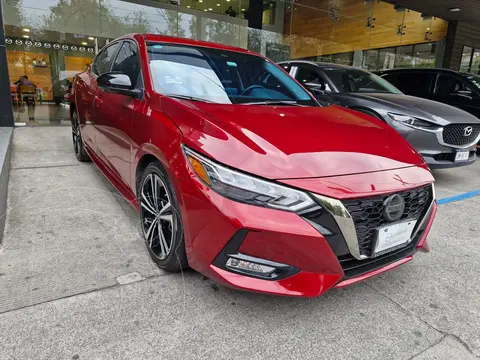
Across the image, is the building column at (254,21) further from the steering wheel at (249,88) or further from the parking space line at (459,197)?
the steering wheel at (249,88)

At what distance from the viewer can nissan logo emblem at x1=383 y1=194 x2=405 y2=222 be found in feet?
5.94

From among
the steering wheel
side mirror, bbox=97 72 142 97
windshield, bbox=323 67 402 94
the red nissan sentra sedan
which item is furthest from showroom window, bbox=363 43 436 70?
side mirror, bbox=97 72 142 97

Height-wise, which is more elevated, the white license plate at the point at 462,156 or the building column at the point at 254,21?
the building column at the point at 254,21

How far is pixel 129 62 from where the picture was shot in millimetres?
2961

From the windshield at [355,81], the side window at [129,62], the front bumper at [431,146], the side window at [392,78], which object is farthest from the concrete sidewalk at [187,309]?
the side window at [392,78]

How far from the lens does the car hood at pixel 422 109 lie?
4309mm

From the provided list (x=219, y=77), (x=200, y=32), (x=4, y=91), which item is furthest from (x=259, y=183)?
(x=200, y=32)

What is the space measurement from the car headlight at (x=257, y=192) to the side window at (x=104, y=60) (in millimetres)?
2481

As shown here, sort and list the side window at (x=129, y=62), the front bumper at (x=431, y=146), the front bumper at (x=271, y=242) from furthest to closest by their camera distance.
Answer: the front bumper at (x=431, y=146) → the side window at (x=129, y=62) → the front bumper at (x=271, y=242)

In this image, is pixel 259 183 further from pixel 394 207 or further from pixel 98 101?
pixel 98 101

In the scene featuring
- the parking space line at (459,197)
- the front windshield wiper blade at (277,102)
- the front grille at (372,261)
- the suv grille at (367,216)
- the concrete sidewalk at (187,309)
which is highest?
the front windshield wiper blade at (277,102)

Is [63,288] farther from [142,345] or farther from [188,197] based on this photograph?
[188,197]

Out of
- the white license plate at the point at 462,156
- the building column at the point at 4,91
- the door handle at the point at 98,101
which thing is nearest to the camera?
the door handle at the point at 98,101

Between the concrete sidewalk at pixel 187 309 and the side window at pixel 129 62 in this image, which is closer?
the concrete sidewalk at pixel 187 309
